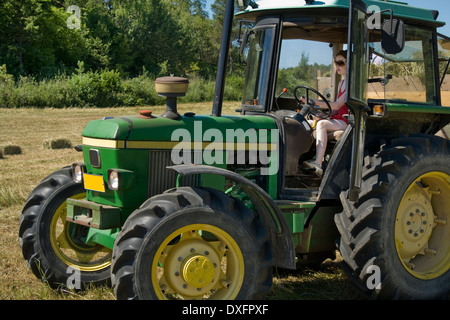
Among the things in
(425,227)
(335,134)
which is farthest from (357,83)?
(425,227)

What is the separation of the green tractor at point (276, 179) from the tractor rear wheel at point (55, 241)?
1 centimetres

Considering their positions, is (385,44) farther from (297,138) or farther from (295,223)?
(295,223)

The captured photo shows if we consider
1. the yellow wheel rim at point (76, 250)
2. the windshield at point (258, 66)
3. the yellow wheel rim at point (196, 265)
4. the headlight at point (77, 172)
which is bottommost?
the yellow wheel rim at point (76, 250)

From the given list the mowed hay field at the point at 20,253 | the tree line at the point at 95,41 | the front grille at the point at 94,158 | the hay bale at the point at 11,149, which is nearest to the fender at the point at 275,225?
the mowed hay field at the point at 20,253

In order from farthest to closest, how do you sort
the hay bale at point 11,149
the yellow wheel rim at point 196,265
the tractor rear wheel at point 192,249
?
the hay bale at point 11,149, the yellow wheel rim at point 196,265, the tractor rear wheel at point 192,249

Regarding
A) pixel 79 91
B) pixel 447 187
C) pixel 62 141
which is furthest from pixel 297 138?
pixel 79 91

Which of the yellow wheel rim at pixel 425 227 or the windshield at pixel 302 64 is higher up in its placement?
the windshield at pixel 302 64

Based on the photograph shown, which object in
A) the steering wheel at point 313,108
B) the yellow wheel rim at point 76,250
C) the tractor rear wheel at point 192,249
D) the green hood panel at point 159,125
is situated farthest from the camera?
the yellow wheel rim at point 76,250

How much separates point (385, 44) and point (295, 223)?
1.69 m

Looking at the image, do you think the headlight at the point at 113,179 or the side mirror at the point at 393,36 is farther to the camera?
the headlight at the point at 113,179

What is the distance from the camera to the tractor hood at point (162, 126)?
16.6 ft

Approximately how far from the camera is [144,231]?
4.32 metres

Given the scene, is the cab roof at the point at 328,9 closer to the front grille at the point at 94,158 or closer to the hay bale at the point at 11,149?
the front grille at the point at 94,158

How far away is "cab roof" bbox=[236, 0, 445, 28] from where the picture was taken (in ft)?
17.5
